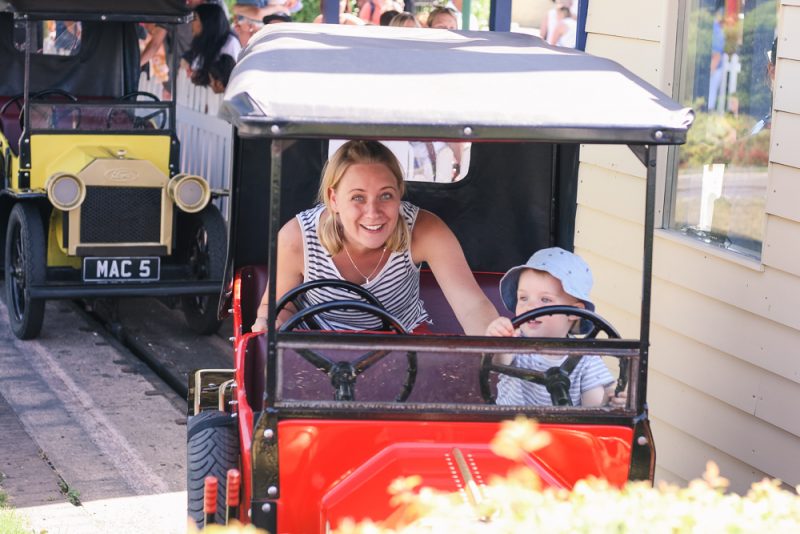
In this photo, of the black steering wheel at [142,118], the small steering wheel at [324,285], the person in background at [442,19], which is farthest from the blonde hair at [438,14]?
the small steering wheel at [324,285]

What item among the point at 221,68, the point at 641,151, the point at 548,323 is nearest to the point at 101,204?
the point at 221,68

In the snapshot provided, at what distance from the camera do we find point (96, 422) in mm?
5969

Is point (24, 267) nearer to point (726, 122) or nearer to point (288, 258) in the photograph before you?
point (288, 258)

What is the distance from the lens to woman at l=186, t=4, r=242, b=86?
9.39 meters

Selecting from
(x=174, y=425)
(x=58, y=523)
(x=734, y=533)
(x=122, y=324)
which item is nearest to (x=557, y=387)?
(x=734, y=533)

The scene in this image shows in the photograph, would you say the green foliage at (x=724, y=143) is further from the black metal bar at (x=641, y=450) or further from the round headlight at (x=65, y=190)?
the round headlight at (x=65, y=190)

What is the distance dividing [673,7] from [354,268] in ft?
6.61

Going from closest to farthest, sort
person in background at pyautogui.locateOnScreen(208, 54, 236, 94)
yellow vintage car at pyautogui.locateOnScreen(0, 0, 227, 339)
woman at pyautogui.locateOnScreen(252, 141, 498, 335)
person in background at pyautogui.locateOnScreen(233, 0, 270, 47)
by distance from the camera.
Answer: woman at pyautogui.locateOnScreen(252, 141, 498, 335) < yellow vintage car at pyautogui.locateOnScreen(0, 0, 227, 339) < person in background at pyautogui.locateOnScreen(208, 54, 236, 94) < person in background at pyautogui.locateOnScreen(233, 0, 270, 47)

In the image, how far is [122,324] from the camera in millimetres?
7922

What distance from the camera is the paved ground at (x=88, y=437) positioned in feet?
15.9

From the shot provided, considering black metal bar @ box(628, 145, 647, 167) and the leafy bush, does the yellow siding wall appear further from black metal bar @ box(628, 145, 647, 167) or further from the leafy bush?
the leafy bush

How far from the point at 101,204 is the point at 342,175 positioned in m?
3.96

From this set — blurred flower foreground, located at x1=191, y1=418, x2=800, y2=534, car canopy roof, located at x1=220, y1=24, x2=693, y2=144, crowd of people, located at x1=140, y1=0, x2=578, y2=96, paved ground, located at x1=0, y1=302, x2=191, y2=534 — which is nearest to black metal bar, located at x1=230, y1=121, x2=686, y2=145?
car canopy roof, located at x1=220, y1=24, x2=693, y2=144

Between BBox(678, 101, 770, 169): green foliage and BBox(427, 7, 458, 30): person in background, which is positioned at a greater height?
BBox(427, 7, 458, 30): person in background
